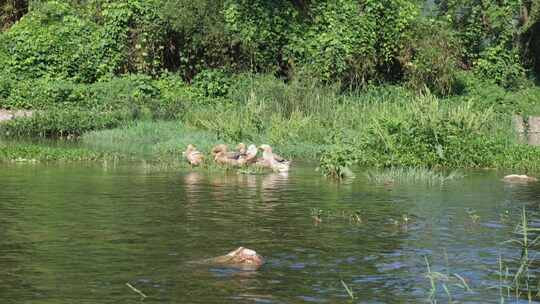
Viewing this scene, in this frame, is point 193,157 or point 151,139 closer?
point 193,157

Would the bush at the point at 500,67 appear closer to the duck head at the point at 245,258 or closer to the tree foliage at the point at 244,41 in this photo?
the tree foliage at the point at 244,41

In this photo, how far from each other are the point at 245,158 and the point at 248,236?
7.26 meters

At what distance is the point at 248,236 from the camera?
451 inches

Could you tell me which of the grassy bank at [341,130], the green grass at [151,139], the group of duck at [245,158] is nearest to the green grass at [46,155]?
the green grass at [151,139]

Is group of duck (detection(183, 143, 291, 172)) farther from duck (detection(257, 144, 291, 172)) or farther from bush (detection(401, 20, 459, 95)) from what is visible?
bush (detection(401, 20, 459, 95))

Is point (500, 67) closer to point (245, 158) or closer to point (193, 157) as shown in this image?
point (245, 158)

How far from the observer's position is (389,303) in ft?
27.7

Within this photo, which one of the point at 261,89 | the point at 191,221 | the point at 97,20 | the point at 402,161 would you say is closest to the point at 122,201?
the point at 191,221

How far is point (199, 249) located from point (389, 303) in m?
2.77

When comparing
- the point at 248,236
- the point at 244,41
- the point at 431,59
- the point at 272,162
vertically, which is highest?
the point at 244,41

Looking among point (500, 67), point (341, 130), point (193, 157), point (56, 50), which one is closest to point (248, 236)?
point (193, 157)

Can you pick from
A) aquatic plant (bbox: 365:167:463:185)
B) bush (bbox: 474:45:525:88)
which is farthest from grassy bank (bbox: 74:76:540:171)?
bush (bbox: 474:45:525:88)

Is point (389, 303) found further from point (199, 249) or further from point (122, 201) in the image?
point (122, 201)

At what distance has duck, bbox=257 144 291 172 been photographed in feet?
60.3
